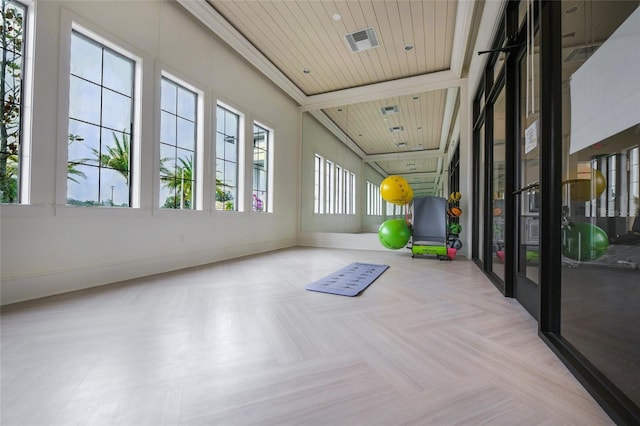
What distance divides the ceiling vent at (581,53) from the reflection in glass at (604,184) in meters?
0.01

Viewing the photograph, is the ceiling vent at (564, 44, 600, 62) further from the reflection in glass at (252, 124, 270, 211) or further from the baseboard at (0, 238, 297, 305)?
the reflection in glass at (252, 124, 270, 211)

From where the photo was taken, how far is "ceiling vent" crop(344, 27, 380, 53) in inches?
178

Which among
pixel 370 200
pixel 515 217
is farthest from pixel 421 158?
pixel 515 217

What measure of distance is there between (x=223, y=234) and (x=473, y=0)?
4673 millimetres

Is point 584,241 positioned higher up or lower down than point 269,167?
lower down

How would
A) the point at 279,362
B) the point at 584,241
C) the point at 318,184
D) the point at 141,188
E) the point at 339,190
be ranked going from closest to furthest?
the point at 279,362 < the point at 584,241 < the point at 141,188 < the point at 318,184 < the point at 339,190

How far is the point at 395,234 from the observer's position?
522cm

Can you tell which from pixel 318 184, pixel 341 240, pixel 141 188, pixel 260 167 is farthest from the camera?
pixel 318 184

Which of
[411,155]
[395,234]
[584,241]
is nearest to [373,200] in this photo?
[395,234]

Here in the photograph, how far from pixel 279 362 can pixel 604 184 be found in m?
2.02

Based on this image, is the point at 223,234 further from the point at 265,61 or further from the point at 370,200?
the point at 370,200

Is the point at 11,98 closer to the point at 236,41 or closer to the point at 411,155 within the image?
the point at 236,41

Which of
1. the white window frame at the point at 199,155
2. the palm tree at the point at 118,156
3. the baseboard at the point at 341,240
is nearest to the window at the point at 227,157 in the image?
the white window frame at the point at 199,155

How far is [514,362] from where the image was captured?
1.50 meters
